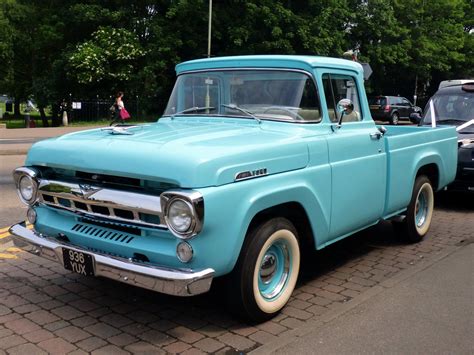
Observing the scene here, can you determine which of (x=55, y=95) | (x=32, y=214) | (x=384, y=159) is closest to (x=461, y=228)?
(x=384, y=159)

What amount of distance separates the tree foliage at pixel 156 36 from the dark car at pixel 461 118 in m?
20.5

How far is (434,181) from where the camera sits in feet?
20.9

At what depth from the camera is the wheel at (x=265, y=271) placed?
11.5 feet

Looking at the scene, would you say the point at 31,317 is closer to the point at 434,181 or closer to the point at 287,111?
the point at 287,111

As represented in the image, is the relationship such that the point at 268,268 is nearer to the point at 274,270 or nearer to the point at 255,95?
the point at 274,270

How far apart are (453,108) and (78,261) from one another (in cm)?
782

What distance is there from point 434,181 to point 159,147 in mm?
4224

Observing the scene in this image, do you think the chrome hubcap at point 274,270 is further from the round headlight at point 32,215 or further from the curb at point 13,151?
the curb at point 13,151

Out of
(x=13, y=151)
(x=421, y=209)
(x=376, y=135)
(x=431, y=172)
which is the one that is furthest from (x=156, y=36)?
(x=376, y=135)

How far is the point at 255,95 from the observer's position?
448cm

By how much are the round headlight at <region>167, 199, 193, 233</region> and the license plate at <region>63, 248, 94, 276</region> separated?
0.68 m

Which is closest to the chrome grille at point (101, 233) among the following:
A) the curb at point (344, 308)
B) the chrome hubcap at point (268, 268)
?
the chrome hubcap at point (268, 268)

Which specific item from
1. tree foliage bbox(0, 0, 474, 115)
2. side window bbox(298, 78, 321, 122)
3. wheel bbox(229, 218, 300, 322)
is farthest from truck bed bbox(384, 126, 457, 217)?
tree foliage bbox(0, 0, 474, 115)

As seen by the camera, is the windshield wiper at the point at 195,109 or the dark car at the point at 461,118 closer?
the windshield wiper at the point at 195,109
